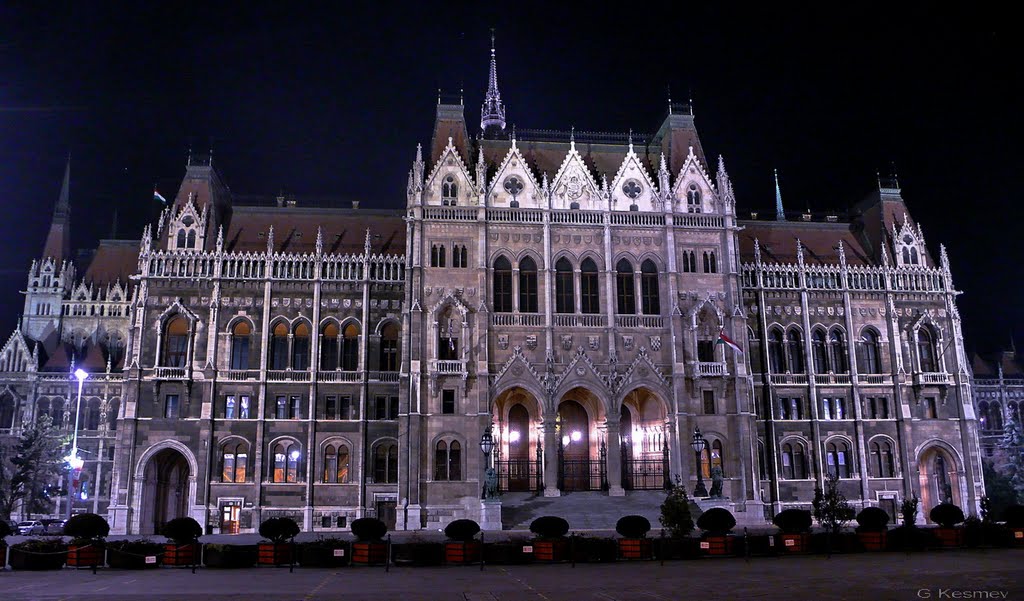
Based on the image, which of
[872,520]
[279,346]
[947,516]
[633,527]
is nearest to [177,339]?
[279,346]

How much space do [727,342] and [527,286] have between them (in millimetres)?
13910

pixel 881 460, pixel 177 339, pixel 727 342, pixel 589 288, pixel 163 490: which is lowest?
pixel 163 490

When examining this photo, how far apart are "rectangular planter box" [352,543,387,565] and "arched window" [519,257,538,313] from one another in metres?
28.3

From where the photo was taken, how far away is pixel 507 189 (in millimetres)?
59750

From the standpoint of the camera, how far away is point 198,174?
Answer: 64562mm

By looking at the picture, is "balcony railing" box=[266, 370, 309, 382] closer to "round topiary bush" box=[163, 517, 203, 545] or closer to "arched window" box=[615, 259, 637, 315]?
"arched window" box=[615, 259, 637, 315]

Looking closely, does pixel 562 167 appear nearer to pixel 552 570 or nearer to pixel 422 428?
pixel 422 428

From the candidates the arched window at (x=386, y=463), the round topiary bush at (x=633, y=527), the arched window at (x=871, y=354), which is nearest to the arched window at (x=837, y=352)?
the arched window at (x=871, y=354)

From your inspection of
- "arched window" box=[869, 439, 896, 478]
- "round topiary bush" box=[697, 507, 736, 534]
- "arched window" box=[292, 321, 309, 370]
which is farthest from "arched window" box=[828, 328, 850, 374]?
"arched window" box=[292, 321, 309, 370]

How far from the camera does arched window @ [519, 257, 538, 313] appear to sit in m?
57.9

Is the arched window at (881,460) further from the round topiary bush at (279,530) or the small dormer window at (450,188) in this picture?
the round topiary bush at (279,530)

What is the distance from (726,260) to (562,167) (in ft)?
43.8

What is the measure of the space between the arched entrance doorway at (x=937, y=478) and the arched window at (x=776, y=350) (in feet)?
40.2

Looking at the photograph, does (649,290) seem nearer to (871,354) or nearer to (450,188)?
(450,188)
